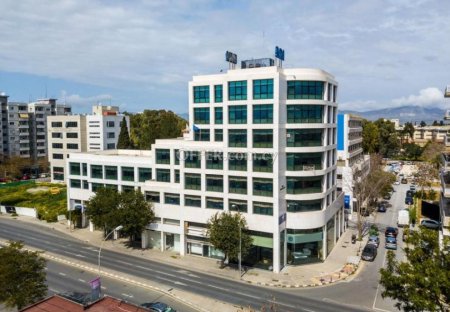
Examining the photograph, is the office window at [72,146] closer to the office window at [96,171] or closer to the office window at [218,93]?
the office window at [96,171]

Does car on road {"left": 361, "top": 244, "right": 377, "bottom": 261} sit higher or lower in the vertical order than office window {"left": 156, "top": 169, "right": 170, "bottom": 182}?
lower

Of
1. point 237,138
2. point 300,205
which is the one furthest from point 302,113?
point 300,205

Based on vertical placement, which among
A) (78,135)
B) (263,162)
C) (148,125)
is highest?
(148,125)

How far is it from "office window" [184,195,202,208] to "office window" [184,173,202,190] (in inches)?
52.4

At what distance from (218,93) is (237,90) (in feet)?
12.3

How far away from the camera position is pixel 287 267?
50000 millimetres

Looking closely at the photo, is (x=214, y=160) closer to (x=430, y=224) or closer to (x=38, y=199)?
(x=430, y=224)

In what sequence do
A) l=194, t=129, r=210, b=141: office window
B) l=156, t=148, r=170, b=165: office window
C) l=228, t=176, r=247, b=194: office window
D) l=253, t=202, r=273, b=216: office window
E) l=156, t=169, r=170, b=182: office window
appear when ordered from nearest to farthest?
l=253, t=202, r=273, b=216: office window → l=228, t=176, r=247, b=194: office window → l=194, t=129, r=210, b=141: office window → l=156, t=148, r=170, b=165: office window → l=156, t=169, r=170, b=182: office window

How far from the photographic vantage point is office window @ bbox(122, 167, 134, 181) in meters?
61.3

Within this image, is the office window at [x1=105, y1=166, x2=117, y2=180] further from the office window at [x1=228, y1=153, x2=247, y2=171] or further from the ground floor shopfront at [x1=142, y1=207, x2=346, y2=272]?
the office window at [x1=228, y1=153, x2=247, y2=171]

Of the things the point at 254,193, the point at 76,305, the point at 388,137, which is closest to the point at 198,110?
the point at 254,193

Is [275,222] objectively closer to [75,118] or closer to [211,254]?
[211,254]

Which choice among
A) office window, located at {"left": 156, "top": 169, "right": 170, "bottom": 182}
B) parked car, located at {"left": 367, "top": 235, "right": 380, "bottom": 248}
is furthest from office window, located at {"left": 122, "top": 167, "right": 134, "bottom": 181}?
parked car, located at {"left": 367, "top": 235, "right": 380, "bottom": 248}

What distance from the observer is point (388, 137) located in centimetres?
15725
